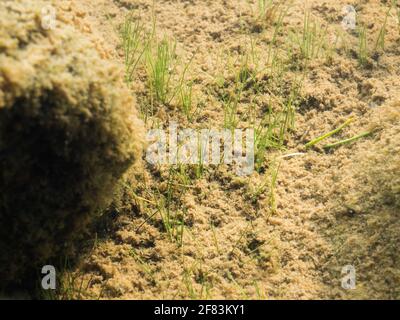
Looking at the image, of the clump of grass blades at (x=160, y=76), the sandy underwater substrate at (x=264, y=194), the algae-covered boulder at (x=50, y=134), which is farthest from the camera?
the clump of grass blades at (x=160, y=76)

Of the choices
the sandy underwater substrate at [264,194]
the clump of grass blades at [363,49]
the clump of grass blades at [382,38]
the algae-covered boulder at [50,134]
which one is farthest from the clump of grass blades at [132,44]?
the clump of grass blades at [382,38]

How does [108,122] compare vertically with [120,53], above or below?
below

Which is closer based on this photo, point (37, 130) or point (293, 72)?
point (37, 130)

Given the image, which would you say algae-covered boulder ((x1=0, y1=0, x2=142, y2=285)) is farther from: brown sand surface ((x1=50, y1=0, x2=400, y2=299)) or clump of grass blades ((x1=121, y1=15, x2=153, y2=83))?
clump of grass blades ((x1=121, y1=15, x2=153, y2=83))

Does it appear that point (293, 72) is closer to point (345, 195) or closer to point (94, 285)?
point (345, 195)

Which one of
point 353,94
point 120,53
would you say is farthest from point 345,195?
point 120,53

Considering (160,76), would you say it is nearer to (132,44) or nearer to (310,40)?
(132,44)

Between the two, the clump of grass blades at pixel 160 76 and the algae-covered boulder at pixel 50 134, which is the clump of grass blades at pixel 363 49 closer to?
the clump of grass blades at pixel 160 76
